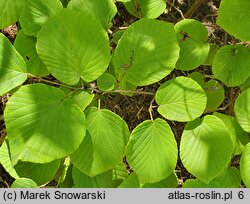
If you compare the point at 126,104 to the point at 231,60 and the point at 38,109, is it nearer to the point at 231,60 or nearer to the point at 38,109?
the point at 231,60

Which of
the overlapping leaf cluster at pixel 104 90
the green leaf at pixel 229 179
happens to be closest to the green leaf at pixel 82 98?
the overlapping leaf cluster at pixel 104 90

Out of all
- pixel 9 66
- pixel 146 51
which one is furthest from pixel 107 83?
pixel 9 66

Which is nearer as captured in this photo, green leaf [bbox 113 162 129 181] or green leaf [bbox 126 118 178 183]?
green leaf [bbox 126 118 178 183]

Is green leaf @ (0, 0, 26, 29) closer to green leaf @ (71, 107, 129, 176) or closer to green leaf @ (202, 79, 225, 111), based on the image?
green leaf @ (71, 107, 129, 176)

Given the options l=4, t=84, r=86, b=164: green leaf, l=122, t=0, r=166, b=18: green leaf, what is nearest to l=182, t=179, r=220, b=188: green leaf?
l=4, t=84, r=86, b=164: green leaf

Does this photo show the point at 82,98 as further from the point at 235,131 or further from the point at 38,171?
the point at 235,131
